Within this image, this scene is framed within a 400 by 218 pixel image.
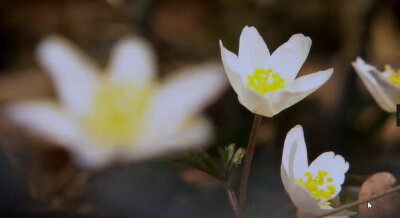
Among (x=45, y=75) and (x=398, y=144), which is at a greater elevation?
(x=45, y=75)

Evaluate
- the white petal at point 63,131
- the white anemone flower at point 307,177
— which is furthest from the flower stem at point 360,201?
the white petal at point 63,131

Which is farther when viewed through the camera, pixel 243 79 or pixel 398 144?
pixel 398 144

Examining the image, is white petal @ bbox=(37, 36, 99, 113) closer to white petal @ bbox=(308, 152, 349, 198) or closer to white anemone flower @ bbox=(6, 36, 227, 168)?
white anemone flower @ bbox=(6, 36, 227, 168)

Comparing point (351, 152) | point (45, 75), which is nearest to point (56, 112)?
point (45, 75)

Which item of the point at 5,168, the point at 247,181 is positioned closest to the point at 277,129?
the point at 247,181

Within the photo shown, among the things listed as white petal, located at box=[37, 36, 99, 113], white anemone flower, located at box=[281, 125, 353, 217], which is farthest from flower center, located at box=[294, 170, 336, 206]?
white petal, located at box=[37, 36, 99, 113]

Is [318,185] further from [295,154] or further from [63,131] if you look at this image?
[63,131]

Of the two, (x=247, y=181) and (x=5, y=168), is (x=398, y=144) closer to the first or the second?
(x=247, y=181)
